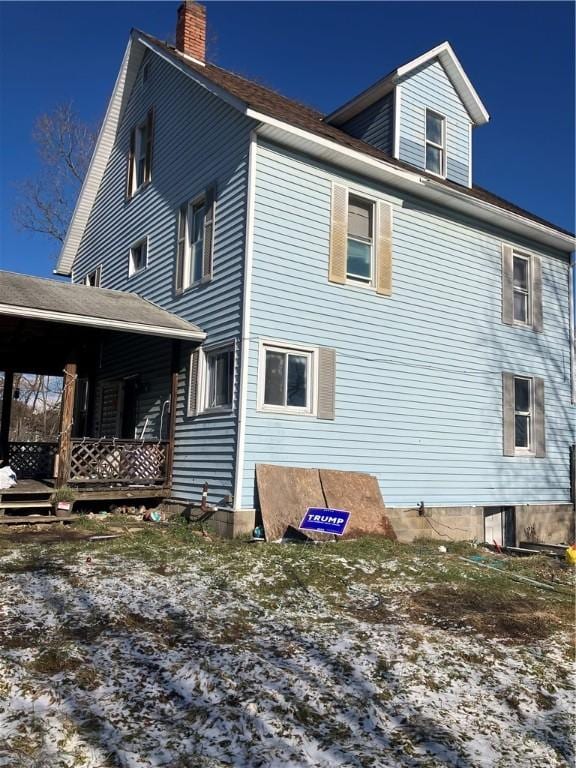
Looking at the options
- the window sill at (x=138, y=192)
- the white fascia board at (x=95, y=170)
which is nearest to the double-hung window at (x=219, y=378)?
the window sill at (x=138, y=192)

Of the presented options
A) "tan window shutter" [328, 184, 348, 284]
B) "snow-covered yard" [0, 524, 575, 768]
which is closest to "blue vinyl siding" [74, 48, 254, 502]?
"tan window shutter" [328, 184, 348, 284]

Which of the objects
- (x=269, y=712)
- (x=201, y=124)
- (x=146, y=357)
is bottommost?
(x=269, y=712)

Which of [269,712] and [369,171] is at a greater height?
[369,171]

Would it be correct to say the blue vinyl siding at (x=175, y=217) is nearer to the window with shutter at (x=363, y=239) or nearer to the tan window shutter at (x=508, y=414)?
the window with shutter at (x=363, y=239)

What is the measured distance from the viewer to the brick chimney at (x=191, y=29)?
1556cm

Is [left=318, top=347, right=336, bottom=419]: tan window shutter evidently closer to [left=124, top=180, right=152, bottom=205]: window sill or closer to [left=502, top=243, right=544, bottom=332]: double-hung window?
[left=502, top=243, right=544, bottom=332]: double-hung window

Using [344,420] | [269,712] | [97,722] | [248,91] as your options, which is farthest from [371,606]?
[248,91]

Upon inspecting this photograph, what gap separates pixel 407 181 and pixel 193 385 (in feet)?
19.1

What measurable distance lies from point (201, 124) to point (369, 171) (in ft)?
11.8

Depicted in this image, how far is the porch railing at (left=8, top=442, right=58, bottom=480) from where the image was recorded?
1509cm

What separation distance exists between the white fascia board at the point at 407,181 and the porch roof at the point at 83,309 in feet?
12.4

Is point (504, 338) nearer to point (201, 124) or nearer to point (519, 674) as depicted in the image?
point (201, 124)

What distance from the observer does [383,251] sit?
12.8 meters

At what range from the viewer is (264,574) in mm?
7727
